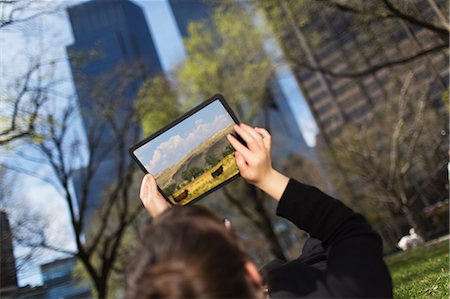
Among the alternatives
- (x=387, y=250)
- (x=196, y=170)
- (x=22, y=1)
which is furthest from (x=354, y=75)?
(x=387, y=250)

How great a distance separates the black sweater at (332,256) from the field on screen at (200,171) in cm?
51

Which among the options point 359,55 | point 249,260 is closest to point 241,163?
point 249,260

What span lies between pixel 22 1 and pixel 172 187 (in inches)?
276

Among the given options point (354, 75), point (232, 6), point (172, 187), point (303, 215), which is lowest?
point (303, 215)

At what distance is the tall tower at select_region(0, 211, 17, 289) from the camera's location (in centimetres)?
869

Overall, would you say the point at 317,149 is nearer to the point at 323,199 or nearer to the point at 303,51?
the point at 303,51

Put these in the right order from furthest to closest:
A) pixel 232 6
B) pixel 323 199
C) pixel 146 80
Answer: pixel 146 80
pixel 232 6
pixel 323 199

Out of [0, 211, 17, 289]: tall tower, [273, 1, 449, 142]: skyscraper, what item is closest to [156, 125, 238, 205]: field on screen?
[0, 211, 17, 289]: tall tower

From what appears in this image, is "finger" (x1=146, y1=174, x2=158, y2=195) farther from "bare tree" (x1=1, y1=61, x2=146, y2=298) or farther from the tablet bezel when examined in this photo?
"bare tree" (x1=1, y1=61, x2=146, y2=298)

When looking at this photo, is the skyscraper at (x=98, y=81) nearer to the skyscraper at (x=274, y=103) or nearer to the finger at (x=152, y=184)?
the skyscraper at (x=274, y=103)

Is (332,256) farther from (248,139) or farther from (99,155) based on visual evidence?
(99,155)

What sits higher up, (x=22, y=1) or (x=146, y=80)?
(x=146, y=80)

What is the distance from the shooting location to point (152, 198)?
186 centimetres

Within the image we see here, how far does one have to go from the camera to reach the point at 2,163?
1167 cm
